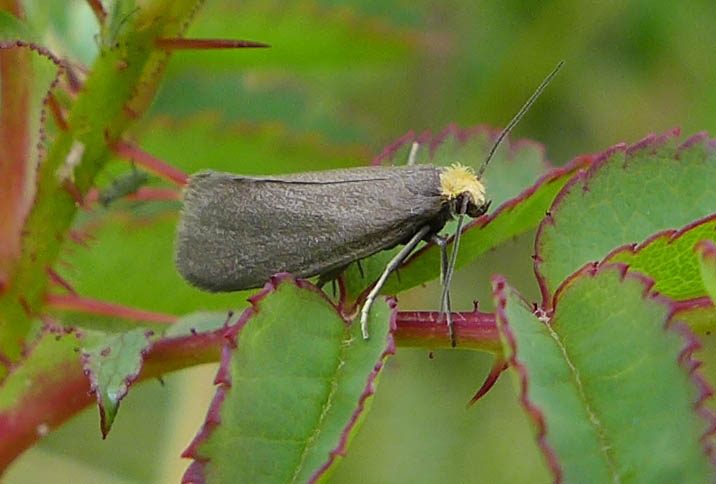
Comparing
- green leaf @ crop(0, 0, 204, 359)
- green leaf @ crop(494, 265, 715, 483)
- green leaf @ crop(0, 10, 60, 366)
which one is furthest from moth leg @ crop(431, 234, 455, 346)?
green leaf @ crop(0, 10, 60, 366)

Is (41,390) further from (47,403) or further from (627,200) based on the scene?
(627,200)

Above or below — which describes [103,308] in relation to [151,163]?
below

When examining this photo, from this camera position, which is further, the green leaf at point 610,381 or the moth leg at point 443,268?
the moth leg at point 443,268

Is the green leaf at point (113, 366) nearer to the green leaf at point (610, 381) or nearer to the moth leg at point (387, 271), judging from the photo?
the moth leg at point (387, 271)

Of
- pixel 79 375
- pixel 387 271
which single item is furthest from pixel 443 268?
pixel 79 375

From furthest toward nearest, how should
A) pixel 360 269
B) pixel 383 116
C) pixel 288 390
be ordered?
1. pixel 383 116
2. pixel 360 269
3. pixel 288 390

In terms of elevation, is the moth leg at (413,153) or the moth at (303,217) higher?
the moth leg at (413,153)

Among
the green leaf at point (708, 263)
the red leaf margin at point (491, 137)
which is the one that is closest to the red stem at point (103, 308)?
the red leaf margin at point (491, 137)
